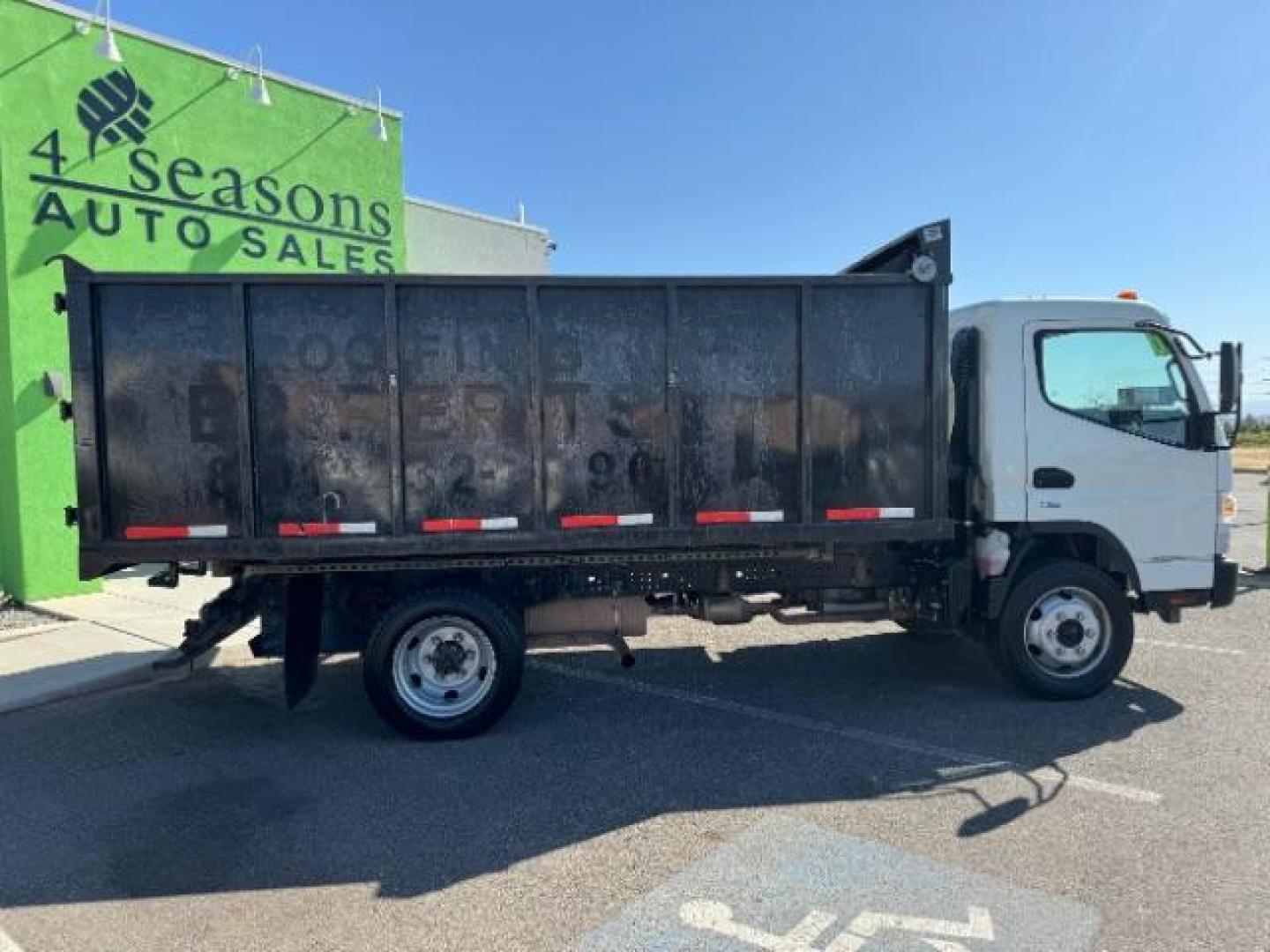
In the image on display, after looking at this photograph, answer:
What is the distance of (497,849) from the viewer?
371cm

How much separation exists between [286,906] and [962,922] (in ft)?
8.81

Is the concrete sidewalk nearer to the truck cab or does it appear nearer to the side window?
the truck cab

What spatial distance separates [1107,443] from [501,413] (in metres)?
4.06

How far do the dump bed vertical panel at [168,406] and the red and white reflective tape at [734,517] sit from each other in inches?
111

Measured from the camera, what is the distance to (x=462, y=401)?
4910 millimetres

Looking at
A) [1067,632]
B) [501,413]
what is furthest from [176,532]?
[1067,632]

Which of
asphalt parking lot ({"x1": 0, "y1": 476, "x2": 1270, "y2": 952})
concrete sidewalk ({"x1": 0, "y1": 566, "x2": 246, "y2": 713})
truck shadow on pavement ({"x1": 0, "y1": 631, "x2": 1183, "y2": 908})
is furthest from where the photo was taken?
concrete sidewalk ({"x1": 0, "y1": 566, "x2": 246, "y2": 713})

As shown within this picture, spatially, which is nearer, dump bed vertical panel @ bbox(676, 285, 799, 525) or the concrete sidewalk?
dump bed vertical panel @ bbox(676, 285, 799, 525)

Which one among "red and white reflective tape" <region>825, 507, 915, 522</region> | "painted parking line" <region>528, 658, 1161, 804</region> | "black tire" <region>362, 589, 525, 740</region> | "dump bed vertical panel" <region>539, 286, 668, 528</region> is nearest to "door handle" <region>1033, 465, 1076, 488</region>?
"red and white reflective tape" <region>825, 507, 915, 522</region>

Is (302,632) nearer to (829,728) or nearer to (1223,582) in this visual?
(829,728)

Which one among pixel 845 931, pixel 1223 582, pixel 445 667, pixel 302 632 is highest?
pixel 1223 582

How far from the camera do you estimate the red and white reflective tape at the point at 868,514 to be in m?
5.25

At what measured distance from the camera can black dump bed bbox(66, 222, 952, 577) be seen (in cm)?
473

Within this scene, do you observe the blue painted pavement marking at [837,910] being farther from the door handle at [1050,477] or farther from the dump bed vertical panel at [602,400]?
the door handle at [1050,477]
